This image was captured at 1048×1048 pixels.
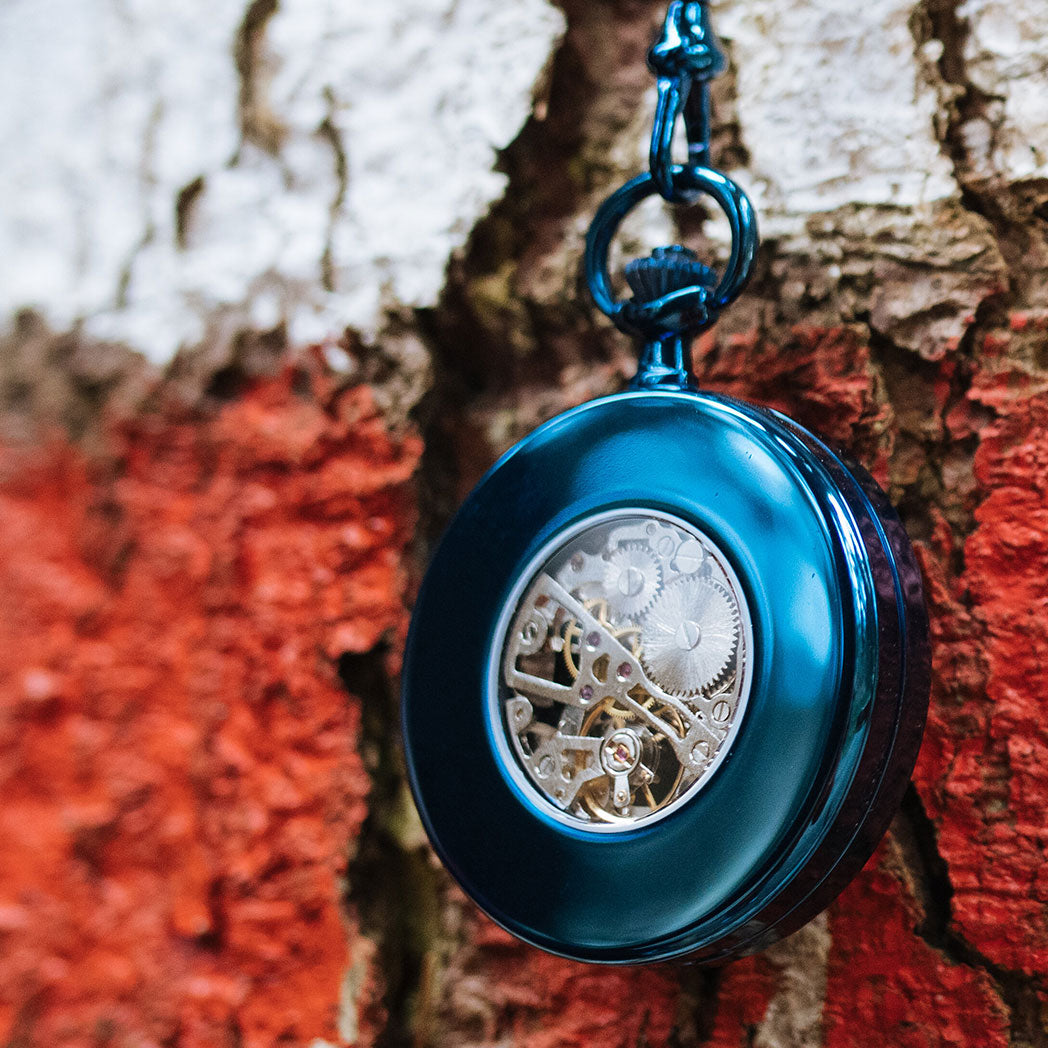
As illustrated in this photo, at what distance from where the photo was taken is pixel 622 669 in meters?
0.49

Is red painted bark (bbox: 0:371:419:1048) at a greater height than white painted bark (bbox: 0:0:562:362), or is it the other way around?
white painted bark (bbox: 0:0:562:362)

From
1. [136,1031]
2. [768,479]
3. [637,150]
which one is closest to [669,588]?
[768,479]

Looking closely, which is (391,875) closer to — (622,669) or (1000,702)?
(622,669)

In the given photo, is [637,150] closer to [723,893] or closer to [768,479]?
[768,479]

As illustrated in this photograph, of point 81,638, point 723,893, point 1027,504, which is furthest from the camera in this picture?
point 81,638

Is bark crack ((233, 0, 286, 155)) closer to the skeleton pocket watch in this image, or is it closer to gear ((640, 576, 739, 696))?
the skeleton pocket watch

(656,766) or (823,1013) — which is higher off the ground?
(656,766)

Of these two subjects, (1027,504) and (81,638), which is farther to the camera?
(81,638)

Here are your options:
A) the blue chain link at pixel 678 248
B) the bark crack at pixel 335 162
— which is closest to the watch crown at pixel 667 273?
the blue chain link at pixel 678 248

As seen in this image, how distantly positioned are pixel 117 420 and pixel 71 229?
0.46 ft

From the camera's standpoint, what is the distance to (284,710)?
65cm

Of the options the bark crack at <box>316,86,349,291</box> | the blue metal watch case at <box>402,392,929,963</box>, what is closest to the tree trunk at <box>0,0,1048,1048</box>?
the bark crack at <box>316,86,349,291</box>

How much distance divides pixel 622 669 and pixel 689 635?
0.04 m

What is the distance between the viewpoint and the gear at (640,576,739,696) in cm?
47
